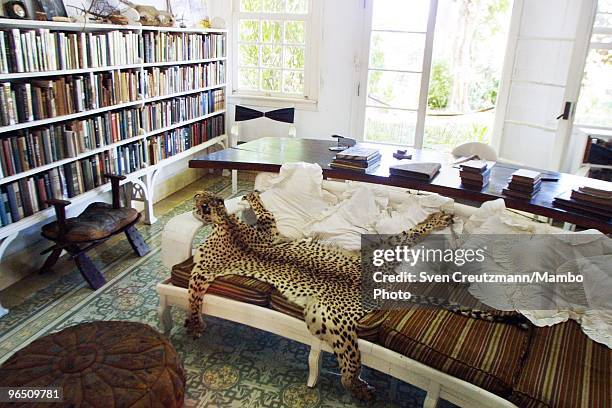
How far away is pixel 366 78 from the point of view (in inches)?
189

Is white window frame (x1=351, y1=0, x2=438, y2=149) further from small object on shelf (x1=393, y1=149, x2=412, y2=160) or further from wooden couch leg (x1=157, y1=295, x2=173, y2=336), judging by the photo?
wooden couch leg (x1=157, y1=295, x2=173, y2=336)

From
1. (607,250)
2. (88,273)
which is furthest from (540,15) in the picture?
(88,273)

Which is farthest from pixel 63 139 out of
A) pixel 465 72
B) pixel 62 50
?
pixel 465 72

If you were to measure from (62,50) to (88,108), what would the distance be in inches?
16.2

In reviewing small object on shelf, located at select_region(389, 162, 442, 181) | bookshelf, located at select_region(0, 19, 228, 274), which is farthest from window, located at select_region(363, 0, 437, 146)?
small object on shelf, located at select_region(389, 162, 442, 181)

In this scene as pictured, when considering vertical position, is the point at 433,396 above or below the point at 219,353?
above

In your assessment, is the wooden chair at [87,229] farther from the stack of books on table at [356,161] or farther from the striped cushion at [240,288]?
the stack of books on table at [356,161]

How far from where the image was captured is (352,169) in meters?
2.74

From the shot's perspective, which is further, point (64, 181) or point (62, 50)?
point (64, 181)

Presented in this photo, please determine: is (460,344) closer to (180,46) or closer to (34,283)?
(34,283)

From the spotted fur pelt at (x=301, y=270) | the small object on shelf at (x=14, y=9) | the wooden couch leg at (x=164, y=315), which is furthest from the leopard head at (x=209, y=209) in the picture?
the small object on shelf at (x=14, y=9)

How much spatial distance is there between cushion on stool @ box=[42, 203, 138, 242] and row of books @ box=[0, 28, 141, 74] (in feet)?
3.06

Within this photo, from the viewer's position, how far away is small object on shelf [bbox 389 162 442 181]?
101 inches

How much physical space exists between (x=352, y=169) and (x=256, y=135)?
9.12ft
